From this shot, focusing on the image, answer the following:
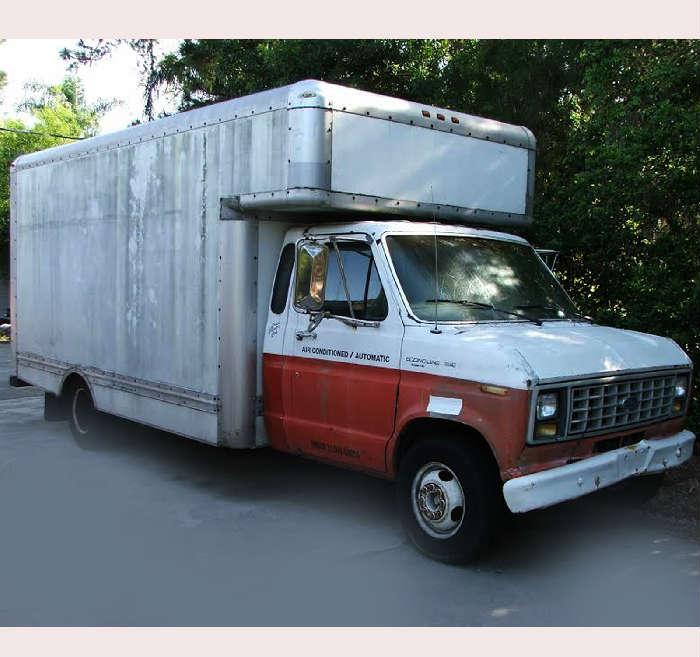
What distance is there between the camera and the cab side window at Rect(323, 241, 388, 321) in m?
5.59

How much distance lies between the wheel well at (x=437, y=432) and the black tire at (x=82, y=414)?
4.20 meters

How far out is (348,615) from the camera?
176 inches

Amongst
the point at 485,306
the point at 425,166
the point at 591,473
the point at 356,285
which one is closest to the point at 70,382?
the point at 356,285

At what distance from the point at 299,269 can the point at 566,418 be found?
234cm

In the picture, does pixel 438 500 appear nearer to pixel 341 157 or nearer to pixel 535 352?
pixel 535 352

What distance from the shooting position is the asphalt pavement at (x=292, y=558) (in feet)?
14.8

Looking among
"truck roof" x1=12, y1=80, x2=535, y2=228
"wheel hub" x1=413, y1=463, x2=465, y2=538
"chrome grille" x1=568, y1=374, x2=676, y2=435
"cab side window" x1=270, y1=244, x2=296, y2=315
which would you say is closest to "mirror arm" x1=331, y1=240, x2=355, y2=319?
"truck roof" x1=12, y1=80, x2=535, y2=228

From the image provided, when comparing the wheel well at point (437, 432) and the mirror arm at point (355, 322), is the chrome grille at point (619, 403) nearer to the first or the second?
the wheel well at point (437, 432)

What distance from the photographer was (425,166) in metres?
6.24

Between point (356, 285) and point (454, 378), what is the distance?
1144mm

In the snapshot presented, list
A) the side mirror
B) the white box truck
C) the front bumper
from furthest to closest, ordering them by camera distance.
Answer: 1. the side mirror
2. the white box truck
3. the front bumper

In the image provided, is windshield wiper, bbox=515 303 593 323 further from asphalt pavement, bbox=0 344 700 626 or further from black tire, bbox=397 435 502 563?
asphalt pavement, bbox=0 344 700 626

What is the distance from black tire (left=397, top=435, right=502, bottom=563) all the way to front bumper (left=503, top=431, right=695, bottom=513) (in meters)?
0.30

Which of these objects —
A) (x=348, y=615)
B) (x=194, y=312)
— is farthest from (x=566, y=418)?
(x=194, y=312)
